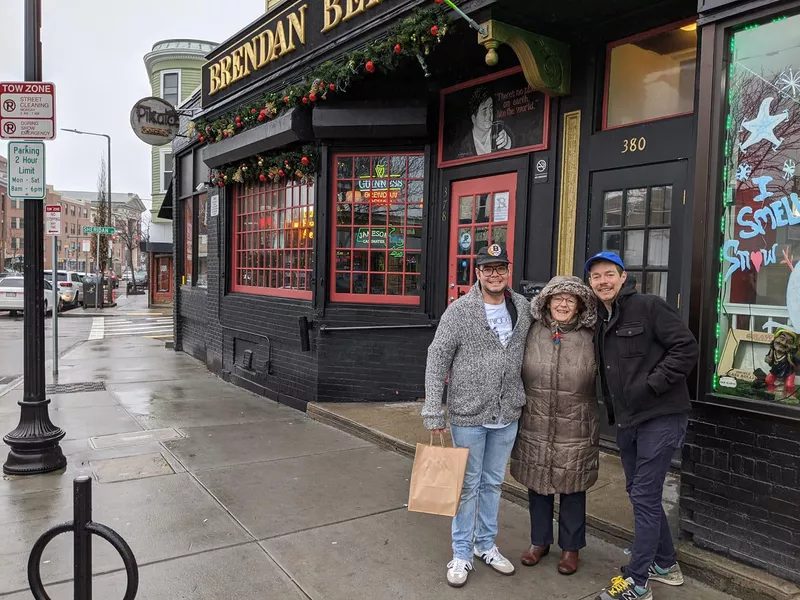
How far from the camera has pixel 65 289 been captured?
977 inches

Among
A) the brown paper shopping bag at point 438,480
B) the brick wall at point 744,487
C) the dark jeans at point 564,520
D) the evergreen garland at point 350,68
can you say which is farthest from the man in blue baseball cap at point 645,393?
the evergreen garland at point 350,68

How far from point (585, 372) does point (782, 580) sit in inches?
55.5

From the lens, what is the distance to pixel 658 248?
4859 millimetres

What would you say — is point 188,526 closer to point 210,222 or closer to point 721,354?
point 721,354

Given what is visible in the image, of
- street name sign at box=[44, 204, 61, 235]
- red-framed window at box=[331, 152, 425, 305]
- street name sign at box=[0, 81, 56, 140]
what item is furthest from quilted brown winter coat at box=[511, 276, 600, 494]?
street name sign at box=[44, 204, 61, 235]

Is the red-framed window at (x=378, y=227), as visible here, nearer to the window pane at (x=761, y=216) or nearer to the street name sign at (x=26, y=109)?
the street name sign at (x=26, y=109)

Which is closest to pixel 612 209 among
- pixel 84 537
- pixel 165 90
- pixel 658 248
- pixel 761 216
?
pixel 658 248

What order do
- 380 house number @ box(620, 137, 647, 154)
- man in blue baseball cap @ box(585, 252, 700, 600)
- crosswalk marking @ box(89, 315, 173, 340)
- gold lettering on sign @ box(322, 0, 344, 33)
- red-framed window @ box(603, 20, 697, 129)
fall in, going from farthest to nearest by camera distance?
crosswalk marking @ box(89, 315, 173, 340) → gold lettering on sign @ box(322, 0, 344, 33) → 380 house number @ box(620, 137, 647, 154) → red-framed window @ box(603, 20, 697, 129) → man in blue baseball cap @ box(585, 252, 700, 600)

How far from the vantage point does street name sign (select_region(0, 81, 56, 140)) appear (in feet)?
16.6

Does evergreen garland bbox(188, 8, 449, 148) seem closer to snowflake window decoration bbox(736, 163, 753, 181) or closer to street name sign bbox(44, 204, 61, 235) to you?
snowflake window decoration bbox(736, 163, 753, 181)

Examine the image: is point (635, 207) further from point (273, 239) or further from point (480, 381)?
point (273, 239)

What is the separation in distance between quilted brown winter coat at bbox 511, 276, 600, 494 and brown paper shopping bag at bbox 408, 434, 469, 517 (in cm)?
46

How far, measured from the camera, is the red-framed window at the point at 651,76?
15.6 ft

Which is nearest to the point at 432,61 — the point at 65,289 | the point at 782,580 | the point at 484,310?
the point at 484,310
